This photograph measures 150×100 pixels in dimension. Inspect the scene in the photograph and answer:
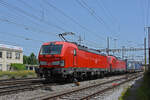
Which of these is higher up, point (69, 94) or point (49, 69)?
point (49, 69)

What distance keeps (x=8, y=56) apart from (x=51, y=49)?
44504mm

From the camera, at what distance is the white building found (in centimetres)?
5644

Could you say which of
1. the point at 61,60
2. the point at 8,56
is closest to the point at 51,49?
the point at 61,60

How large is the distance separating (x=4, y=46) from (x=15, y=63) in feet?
18.0

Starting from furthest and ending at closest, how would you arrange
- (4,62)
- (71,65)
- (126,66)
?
1. (4,62)
2. (126,66)
3. (71,65)

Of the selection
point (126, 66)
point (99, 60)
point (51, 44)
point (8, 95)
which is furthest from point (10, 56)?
point (8, 95)

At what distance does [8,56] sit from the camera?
58.8 m

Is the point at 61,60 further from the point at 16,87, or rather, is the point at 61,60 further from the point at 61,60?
the point at 16,87

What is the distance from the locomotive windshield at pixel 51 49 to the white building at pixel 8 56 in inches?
1639

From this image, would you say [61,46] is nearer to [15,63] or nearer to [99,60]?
[99,60]

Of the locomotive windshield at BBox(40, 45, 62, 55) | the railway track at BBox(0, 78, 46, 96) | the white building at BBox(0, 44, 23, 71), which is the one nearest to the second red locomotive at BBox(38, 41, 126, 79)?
the locomotive windshield at BBox(40, 45, 62, 55)

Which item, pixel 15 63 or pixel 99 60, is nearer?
pixel 99 60

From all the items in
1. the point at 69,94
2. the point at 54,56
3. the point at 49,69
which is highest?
the point at 54,56

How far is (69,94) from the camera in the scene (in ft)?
38.9
